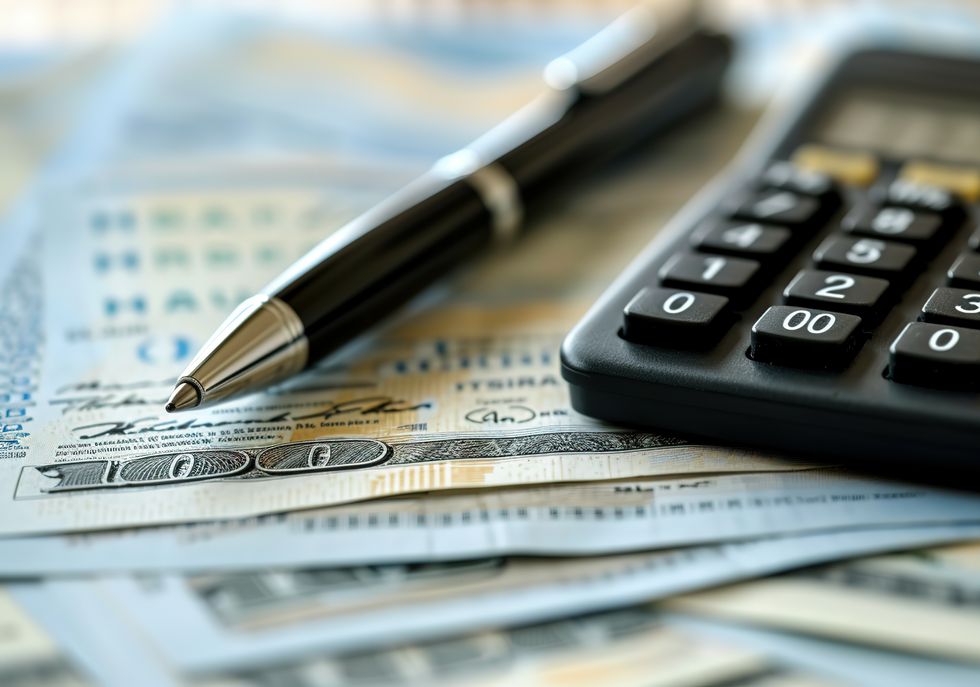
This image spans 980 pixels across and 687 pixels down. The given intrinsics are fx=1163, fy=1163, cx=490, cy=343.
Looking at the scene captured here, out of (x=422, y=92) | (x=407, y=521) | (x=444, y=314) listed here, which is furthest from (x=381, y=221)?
(x=422, y=92)

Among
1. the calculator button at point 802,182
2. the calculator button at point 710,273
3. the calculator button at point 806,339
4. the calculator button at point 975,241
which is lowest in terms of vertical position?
the calculator button at point 806,339

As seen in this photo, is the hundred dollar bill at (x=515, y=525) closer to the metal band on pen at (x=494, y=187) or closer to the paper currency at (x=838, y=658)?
the paper currency at (x=838, y=658)

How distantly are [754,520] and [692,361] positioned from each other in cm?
5

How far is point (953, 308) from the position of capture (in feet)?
1.14

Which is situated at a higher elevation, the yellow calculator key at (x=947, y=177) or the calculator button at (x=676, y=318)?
the yellow calculator key at (x=947, y=177)

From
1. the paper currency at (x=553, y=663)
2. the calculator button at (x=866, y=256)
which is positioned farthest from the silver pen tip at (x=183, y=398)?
the calculator button at (x=866, y=256)

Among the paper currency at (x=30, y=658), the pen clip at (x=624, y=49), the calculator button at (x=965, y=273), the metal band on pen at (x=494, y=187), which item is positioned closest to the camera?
the paper currency at (x=30, y=658)

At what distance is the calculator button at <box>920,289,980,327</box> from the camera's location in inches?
13.5

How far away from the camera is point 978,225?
1.36ft

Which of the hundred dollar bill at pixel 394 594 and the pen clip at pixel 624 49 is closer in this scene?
the hundred dollar bill at pixel 394 594

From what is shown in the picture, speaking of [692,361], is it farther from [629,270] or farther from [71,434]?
[71,434]

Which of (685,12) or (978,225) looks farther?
(685,12)

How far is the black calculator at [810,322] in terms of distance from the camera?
0.32 meters

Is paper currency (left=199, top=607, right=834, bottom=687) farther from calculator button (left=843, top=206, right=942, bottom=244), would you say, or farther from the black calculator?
calculator button (left=843, top=206, right=942, bottom=244)
